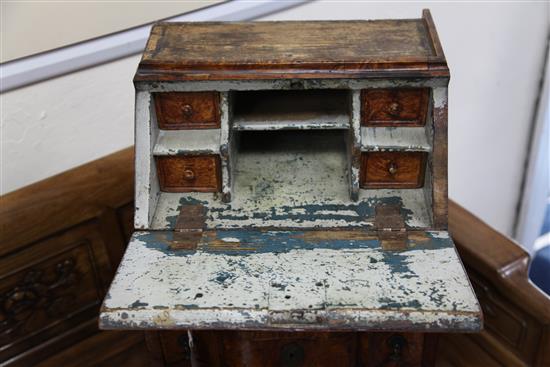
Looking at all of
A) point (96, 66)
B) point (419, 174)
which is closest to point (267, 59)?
point (419, 174)

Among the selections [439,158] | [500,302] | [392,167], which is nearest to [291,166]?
[392,167]

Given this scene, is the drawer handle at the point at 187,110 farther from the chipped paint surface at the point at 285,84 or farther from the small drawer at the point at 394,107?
the small drawer at the point at 394,107

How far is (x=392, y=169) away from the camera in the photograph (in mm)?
1403

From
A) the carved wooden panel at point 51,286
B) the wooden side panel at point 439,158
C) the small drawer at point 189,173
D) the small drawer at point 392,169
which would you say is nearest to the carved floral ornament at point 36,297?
the carved wooden panel at point 51,286

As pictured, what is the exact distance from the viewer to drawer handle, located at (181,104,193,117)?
137 cm

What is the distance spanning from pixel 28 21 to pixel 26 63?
11 cm

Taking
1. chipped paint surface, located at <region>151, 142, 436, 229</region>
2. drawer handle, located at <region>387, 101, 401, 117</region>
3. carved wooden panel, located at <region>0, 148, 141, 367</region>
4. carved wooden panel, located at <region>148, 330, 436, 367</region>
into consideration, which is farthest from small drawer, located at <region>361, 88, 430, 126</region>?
carved wooden panel, located at <region>0, 148, 141, 367</region>

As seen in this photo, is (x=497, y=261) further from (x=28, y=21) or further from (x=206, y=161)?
(x=28, y=21)

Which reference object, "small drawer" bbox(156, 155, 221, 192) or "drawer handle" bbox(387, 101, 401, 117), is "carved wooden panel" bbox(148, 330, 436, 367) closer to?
"small drawer" bbox(156, 155, 221, 192)

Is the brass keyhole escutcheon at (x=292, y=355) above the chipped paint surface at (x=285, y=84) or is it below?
below

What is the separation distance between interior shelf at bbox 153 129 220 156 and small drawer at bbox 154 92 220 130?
11 millimetres

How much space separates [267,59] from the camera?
4.34ft

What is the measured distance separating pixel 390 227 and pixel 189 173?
45 cm

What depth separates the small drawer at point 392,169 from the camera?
→ 4.57 feet
